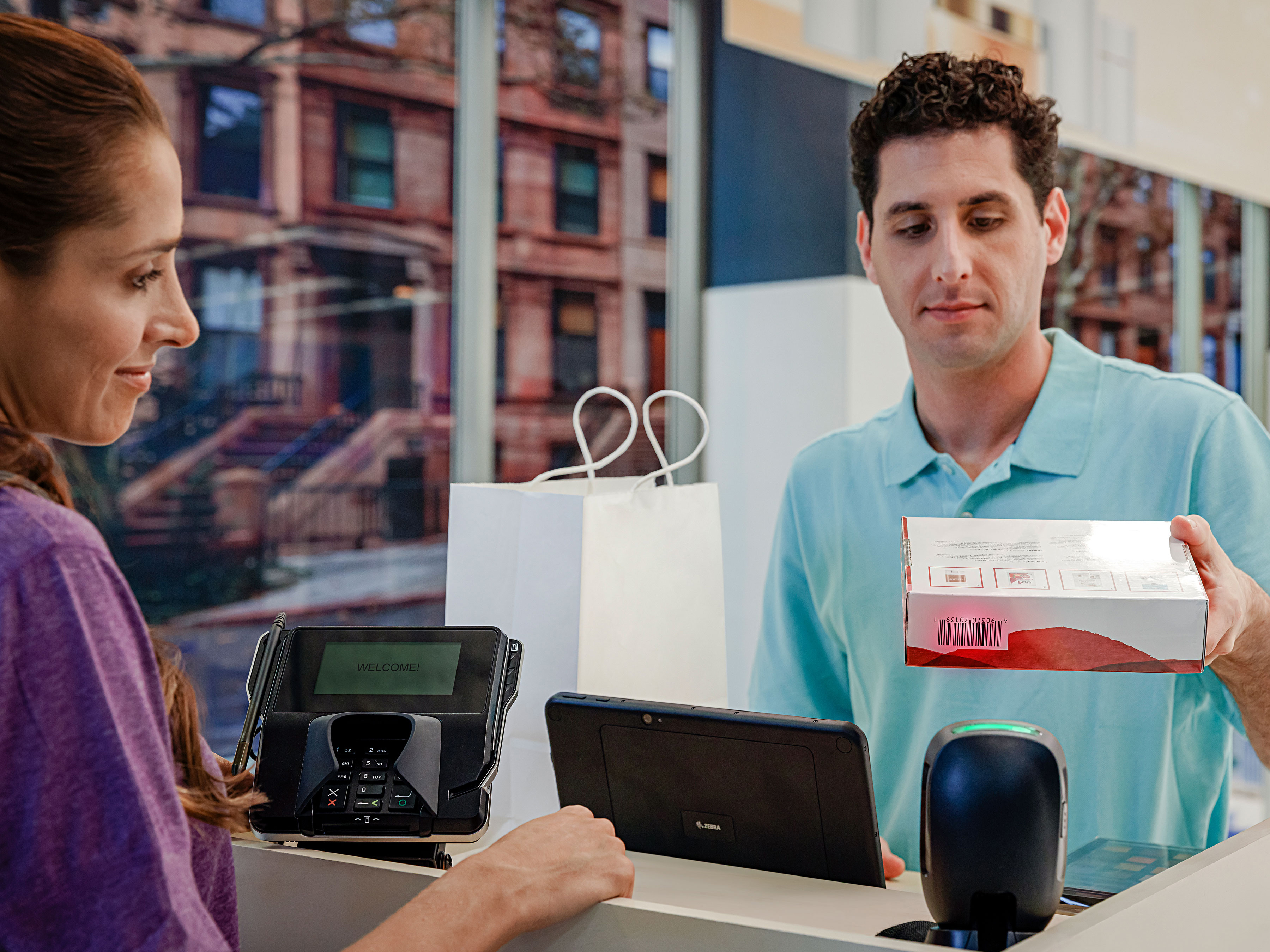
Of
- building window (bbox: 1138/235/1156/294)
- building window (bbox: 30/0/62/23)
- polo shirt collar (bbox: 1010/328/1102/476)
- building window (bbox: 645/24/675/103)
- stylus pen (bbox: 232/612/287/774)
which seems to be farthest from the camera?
building window (bbox: 1138/235/1156/294)

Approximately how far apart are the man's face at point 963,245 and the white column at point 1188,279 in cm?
413

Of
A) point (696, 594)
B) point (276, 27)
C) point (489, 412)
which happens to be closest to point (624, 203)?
point (489, 412)

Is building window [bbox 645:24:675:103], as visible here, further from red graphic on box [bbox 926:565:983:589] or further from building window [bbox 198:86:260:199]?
red graphic on box [bbox 926:565:983:589]

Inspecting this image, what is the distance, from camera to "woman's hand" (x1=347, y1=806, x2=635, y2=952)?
779mm

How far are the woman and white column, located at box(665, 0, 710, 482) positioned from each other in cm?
270

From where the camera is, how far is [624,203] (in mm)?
3445

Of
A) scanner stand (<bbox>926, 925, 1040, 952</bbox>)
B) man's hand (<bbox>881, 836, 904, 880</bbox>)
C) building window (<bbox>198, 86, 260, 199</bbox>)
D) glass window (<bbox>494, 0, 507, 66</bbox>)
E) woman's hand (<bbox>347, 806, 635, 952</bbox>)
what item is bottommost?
man's hand (<bbox>881, 836, 904, 880</bbox>)

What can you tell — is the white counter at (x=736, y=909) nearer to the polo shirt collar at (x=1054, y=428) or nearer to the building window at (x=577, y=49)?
the polo shirt collar at (x=1054, y=428)

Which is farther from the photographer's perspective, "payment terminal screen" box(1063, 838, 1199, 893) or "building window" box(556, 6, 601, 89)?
"building window" box(556, 6, 601, 89)

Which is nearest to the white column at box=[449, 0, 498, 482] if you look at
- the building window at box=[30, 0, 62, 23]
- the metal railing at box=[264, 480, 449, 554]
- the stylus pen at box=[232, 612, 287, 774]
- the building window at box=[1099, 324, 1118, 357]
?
the metal railing at box=[264, 480, 449, 554]

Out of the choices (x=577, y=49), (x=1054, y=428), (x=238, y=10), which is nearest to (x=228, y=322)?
(x=238, y=10)

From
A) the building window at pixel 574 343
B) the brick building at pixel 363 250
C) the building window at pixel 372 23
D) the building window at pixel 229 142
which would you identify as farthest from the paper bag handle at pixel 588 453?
the building window at pixel 574 343

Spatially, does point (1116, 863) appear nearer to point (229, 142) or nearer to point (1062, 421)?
point (1062, 421)

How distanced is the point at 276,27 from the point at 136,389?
209cm
